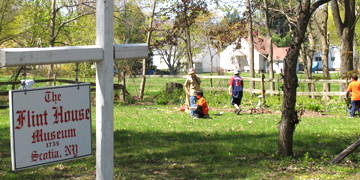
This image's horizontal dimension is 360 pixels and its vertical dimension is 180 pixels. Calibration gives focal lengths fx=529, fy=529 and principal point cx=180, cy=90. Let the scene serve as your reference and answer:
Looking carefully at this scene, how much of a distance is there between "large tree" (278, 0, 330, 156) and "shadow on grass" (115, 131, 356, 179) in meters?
0.35

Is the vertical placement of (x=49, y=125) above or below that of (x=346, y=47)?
below

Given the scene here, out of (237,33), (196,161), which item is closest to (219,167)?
(196,161)

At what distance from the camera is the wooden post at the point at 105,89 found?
4195 millimetres

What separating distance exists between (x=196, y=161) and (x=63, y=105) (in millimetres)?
5568

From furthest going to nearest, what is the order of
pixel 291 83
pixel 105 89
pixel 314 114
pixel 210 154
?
pixel 314 114
pixel 210 154
pixel 291 83
pixel 105 89

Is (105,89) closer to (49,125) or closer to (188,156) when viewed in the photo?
(49,125)

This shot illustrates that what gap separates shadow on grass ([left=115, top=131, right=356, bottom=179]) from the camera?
8.51m

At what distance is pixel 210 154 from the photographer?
9930 mm

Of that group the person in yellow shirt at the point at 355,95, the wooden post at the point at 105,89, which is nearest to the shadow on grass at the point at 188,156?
the wooden post at the point at 105,89

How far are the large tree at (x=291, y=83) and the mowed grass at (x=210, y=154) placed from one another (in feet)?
1.09

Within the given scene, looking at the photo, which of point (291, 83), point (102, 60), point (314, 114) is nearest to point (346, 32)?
point (314, 114)

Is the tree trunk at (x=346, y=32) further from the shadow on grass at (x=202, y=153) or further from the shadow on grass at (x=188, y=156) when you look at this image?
the shadow on grass at (x=202, y=153)

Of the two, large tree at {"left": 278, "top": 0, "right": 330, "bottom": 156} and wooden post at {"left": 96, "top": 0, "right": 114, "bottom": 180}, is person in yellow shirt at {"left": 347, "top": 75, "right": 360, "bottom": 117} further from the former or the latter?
wooden post at {"left": 96, "top": 0, "right": 114, "bottom": 180}

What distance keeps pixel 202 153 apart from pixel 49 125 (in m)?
6.28
